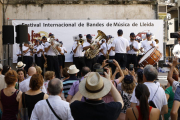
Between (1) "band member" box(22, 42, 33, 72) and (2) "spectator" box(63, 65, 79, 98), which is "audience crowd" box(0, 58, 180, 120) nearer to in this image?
(2) "spectator" box(63, 65, 79, 98)

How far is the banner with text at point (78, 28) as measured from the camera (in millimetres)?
14781

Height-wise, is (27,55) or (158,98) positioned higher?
(27,55)

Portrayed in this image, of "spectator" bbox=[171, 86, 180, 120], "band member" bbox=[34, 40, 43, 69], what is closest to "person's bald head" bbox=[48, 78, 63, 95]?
"spectator" bbox=[171, 86, 180, 120]

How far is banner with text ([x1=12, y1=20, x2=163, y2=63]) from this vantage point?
48.5ft

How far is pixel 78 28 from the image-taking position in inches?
591

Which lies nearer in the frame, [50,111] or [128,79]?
[50,111]

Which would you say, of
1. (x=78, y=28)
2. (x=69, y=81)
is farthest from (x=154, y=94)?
(x=78, y=28)

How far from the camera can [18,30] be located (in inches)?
389

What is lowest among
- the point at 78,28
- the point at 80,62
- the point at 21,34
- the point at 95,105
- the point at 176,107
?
the point at 176,107

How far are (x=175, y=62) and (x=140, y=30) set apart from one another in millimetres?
11489

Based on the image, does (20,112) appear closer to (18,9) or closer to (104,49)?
(104,49)

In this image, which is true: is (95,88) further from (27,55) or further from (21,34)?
(27,55)

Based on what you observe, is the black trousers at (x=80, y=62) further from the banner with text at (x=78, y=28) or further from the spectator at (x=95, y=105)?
the spectator at (x=95, y=105)

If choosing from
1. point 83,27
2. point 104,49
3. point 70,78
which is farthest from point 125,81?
point 83,27
